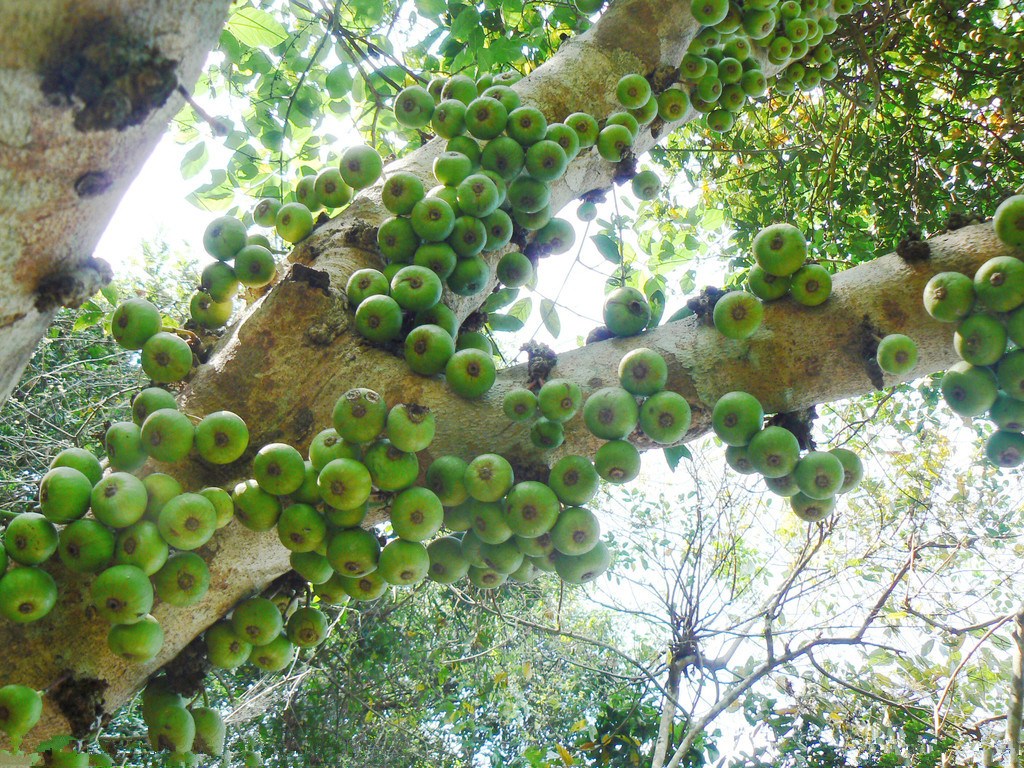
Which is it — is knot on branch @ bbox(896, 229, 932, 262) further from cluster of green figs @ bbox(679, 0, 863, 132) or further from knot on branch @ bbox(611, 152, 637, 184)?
cluster of green figs @ bbox(679, 0, 863, 132)

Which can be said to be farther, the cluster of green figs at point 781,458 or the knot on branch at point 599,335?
the knot on branch at point 599,335

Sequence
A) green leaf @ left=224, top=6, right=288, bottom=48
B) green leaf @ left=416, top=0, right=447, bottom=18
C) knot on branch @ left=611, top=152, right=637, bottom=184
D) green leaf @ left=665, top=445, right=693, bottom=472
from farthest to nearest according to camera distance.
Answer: green leaf @ left=224, top=6, right=288, bottom=48 → green leaf @ left=416, top=0, right=447, bottom=18 → knot on branch @ left=611, top=152, right=637, bottom=184 → green leaf @ left=665, top=445, right=693, bottom=472

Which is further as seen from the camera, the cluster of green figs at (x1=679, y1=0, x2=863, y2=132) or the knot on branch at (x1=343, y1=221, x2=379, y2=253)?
the cluster of green figs at (x1=679, y1=0, x2=863, y2=132)

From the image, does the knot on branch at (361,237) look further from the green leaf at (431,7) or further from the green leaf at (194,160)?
the green leaf at (194,160)

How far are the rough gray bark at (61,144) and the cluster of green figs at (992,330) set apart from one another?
1970 mm

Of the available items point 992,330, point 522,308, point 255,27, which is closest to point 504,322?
point 522,308

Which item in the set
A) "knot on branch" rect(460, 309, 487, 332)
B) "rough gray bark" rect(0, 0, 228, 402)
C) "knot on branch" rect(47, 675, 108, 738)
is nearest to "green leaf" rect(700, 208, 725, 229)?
"knot on branch" rect(460, 309, 487, 332)

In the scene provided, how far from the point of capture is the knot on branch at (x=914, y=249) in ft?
6.89

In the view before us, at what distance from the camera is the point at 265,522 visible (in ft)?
5.92

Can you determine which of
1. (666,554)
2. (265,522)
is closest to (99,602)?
(265,522)

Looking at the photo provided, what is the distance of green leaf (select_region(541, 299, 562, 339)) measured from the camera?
132 inches

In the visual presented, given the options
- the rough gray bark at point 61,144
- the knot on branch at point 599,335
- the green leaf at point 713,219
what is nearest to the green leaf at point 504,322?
the knot on branch at point 599,335

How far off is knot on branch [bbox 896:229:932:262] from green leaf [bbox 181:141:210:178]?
376 cm

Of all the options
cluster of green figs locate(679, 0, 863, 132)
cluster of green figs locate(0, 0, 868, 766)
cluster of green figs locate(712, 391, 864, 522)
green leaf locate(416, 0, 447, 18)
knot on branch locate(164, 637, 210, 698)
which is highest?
cluster of green figs locate(679, 0, 863, 132)
